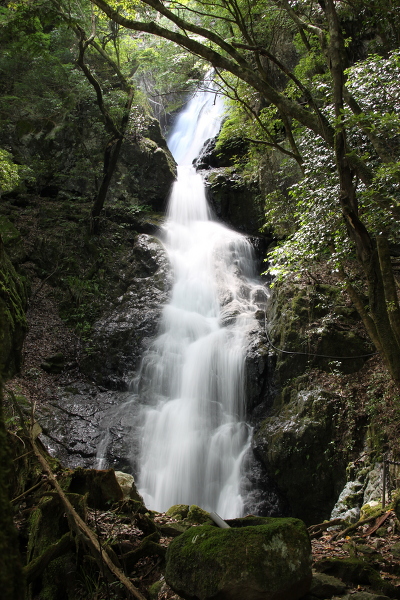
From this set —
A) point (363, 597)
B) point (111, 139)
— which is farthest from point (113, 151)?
point (363, 597)

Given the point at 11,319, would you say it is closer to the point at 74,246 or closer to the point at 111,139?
the point at 74,246

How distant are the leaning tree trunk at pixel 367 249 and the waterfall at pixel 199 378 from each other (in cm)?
489

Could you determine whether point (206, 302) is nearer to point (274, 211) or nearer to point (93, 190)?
point (274, 211)

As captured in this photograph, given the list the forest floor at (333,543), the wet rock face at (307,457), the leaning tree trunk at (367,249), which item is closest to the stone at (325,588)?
the forest floor at (333,543)

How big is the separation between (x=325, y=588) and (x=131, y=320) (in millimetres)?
10440

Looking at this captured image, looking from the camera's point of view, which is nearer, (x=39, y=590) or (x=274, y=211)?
(x=39, y=590)

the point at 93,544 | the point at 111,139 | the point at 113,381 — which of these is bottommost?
the point at 93,544

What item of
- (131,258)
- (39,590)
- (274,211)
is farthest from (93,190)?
(39,590)

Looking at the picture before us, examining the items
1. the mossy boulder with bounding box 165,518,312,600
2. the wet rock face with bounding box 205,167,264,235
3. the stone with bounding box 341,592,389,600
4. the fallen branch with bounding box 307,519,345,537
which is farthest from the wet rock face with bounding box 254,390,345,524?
the wet rock face with bounding box 205,167,264,235

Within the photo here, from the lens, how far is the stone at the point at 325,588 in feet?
9.85

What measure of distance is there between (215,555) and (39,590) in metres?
1.89

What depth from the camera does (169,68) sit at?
14.9 meters

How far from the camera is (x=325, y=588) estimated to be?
3029mm

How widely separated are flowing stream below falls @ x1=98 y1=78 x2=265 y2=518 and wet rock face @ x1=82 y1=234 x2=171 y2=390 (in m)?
0.37
